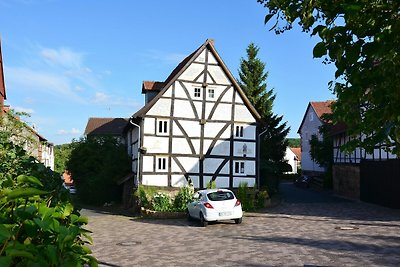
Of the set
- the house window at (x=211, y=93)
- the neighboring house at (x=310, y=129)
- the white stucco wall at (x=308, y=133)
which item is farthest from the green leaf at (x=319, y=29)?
the white stucco wall at (x=308, y=133)

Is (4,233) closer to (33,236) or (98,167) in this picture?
(33,236)

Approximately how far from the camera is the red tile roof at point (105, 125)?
54.9 metres

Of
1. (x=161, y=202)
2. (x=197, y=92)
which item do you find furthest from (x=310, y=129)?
(x=161, y=202)

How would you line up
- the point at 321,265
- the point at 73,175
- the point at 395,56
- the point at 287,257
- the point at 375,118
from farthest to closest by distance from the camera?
the point at 73,175, the point at 287,257, the point at 321,265, the point at 375,118, the point at 395,56

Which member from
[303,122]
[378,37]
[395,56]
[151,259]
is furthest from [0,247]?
[303,122]

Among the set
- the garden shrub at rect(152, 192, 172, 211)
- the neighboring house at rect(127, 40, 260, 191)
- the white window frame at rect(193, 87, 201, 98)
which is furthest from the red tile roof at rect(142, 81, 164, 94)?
the garden shrub at rect(152, 192, 172, 211)

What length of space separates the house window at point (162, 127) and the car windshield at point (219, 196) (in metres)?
7.98

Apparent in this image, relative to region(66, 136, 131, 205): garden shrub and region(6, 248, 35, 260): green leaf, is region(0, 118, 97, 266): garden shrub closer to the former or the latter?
region(6, 248, 35, 260): green leaf

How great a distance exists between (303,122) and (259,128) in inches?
1247

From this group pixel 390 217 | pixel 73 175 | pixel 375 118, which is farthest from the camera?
pixel 73 175

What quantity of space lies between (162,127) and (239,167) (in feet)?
17.5

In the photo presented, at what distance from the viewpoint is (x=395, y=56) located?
12.2ft

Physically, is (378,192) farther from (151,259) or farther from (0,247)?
(0,247)

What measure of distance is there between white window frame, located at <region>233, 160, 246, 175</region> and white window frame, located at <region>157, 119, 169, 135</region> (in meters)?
4.68
